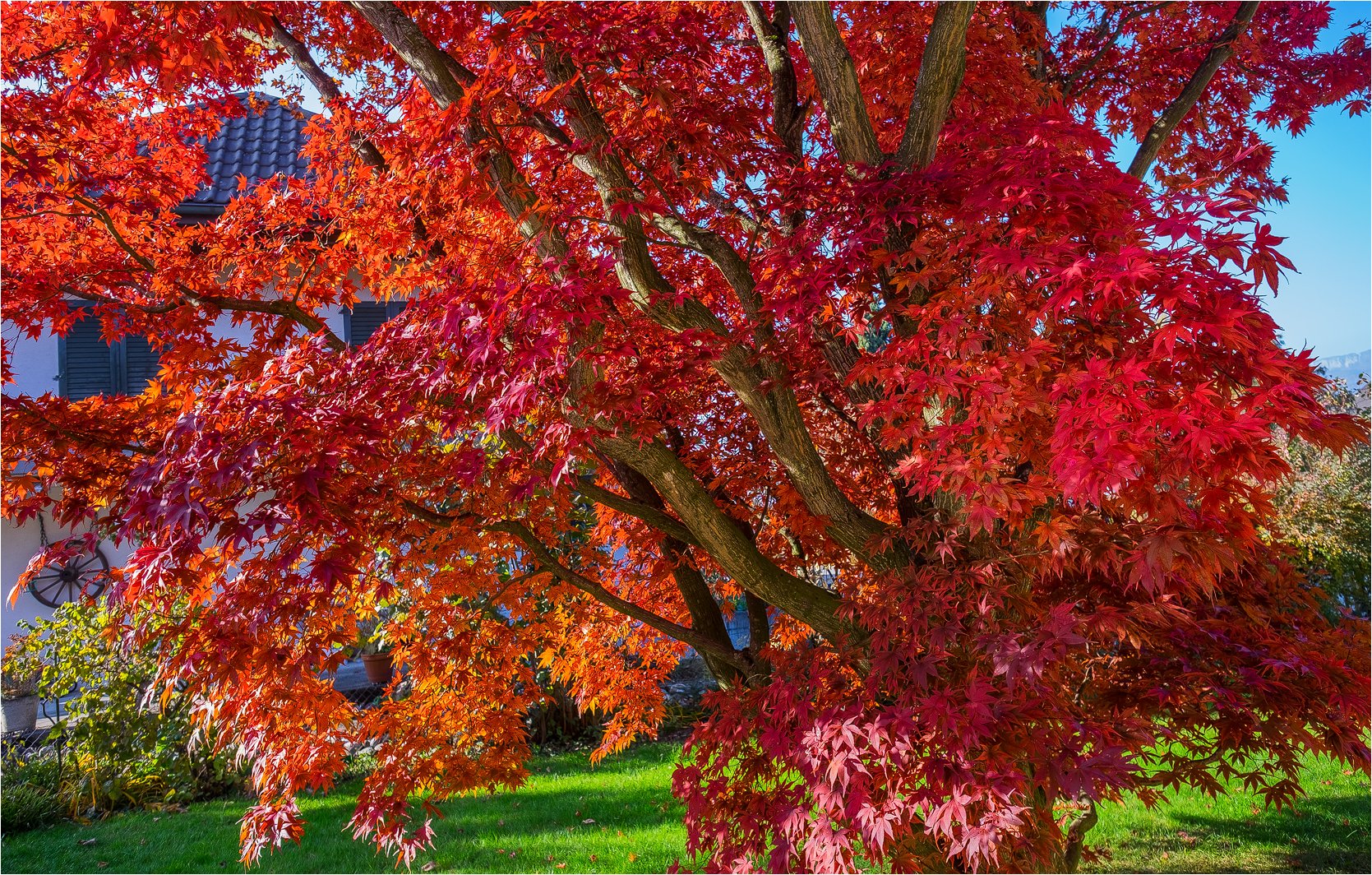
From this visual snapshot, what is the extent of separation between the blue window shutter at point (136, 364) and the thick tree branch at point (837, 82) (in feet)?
25.9

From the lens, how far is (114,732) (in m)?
6.52

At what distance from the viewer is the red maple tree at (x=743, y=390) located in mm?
2316

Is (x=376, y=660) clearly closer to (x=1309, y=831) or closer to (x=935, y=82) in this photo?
(x=1309, y=831)

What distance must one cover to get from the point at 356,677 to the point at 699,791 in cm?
737

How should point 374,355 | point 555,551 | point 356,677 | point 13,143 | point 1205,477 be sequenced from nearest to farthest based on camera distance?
point 1205,477, point 374,355, point 13,143, point 555,551, point 356,677

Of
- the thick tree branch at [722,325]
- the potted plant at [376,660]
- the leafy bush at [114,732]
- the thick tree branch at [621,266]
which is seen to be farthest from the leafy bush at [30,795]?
the thick tree branch at [722,325]

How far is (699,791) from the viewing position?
9.76 feet

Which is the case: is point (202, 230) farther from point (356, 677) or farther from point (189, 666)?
point (356, 677)

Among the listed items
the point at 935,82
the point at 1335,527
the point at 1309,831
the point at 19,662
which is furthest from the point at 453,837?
the point at 1335,527

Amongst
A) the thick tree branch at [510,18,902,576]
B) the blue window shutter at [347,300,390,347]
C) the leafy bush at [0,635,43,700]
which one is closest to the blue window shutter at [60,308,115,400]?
the blue window shutter at [347,300,390,347]

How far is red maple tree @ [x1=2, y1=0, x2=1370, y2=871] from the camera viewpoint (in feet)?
7.60

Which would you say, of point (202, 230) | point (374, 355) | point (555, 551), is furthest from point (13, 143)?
point (555, 551)

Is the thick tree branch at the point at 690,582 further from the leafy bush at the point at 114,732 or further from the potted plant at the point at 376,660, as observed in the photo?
the potted plant at the point at 376,660

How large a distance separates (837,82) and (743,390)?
106 cm
